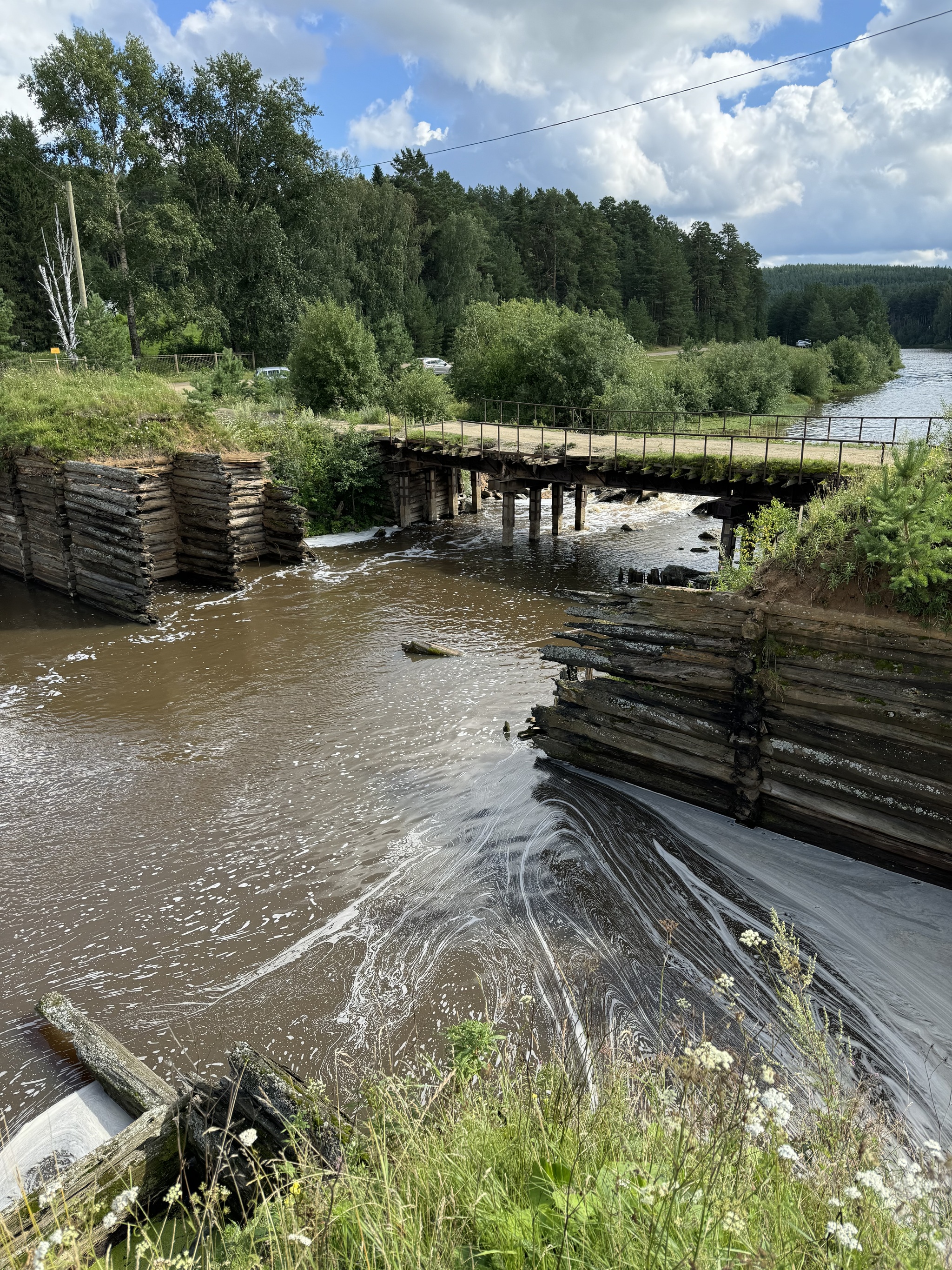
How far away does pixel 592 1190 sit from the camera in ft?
9.61

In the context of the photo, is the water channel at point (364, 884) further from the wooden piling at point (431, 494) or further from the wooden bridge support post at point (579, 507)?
the wooden piling at point (431, 494)

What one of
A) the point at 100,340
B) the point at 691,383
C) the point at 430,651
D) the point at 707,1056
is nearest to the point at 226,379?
the point at 100,340

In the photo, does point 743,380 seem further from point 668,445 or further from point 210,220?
point 210,220

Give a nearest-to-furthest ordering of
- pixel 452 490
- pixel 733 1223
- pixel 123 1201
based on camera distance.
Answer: pixel 733 1223, pixel 123 1201, pixel 452 490

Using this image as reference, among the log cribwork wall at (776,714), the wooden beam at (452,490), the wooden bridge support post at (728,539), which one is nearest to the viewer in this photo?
the log cribwork wall at (776,714)

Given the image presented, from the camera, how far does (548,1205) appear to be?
9.51 ft

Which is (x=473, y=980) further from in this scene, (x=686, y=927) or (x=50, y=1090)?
(x=50, y=1090)

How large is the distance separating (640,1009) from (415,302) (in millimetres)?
55436

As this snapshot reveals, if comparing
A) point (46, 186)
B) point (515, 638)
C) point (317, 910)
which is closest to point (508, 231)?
point (46, 186)

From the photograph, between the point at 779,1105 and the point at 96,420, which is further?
the point at 96,420


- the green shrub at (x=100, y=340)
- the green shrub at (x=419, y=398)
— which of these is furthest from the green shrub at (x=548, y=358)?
the green shrub at (x=100, y=340)

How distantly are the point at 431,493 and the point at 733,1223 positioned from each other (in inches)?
1059

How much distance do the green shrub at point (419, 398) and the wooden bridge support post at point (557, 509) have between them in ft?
29.4

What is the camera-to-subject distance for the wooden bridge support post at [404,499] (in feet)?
89.5
